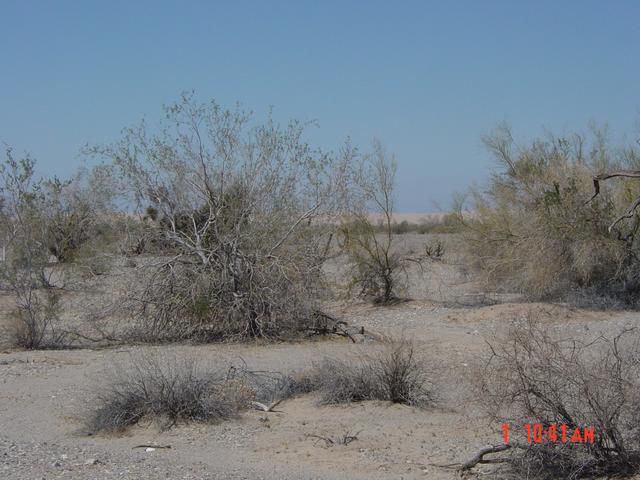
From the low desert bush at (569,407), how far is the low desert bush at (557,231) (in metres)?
13.4

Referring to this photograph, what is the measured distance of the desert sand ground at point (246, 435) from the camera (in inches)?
313

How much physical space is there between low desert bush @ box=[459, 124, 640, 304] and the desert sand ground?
23.2 feet

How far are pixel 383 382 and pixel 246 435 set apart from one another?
2126mm

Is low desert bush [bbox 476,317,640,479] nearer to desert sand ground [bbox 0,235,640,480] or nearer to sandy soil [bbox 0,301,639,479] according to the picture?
desert sand ground [bbox 0,235,640,480]

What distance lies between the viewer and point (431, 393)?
1083cm

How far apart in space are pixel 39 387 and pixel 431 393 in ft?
19.1

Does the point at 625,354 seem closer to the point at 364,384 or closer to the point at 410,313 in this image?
the point at 364,384

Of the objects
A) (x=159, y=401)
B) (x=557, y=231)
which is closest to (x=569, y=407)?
(x=159, y=401)

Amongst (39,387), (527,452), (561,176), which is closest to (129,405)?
(39,387)
